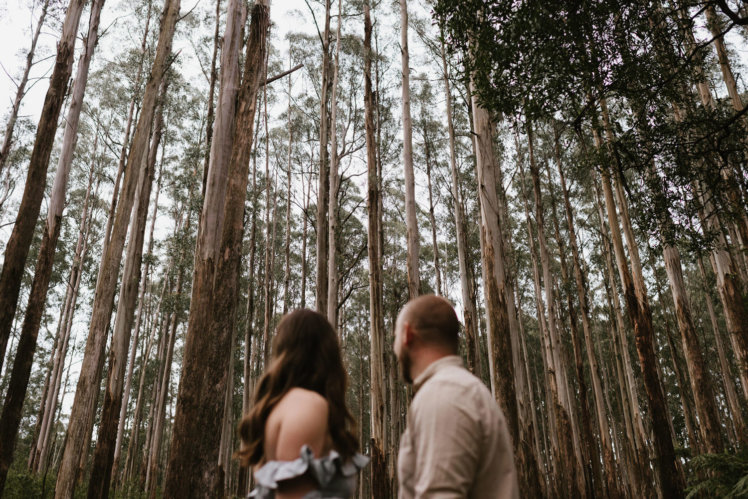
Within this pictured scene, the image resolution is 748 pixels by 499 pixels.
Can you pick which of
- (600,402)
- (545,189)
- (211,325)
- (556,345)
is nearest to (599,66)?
(211,325)

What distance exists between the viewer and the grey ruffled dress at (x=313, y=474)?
109 centimetres

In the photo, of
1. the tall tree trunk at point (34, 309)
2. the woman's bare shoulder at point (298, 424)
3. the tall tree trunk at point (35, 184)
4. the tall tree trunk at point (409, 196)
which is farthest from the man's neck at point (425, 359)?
the tall tree trunk at point (409, 196)

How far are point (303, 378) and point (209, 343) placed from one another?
8.43 ft

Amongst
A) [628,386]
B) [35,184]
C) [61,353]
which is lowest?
[628,386]

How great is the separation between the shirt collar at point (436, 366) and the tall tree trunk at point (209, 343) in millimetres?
2642

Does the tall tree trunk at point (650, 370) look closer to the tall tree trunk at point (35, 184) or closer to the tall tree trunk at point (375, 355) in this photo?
the tall tree trunk at point (375, 355)

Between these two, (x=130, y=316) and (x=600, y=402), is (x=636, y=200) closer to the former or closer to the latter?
(x=130, y=316)

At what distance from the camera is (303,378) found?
129cm

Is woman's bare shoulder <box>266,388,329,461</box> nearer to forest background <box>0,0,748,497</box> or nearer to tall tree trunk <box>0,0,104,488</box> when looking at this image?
forest background <box>0,0,748,497</box>

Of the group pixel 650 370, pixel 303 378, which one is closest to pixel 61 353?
pixel 650 370

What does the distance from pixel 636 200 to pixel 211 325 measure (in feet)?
17.3

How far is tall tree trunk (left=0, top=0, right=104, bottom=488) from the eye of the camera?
17.0ft

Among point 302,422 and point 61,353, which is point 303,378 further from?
point 61,353

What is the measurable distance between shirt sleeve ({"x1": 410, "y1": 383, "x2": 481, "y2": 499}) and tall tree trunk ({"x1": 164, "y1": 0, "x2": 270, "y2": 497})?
8.96 feet
